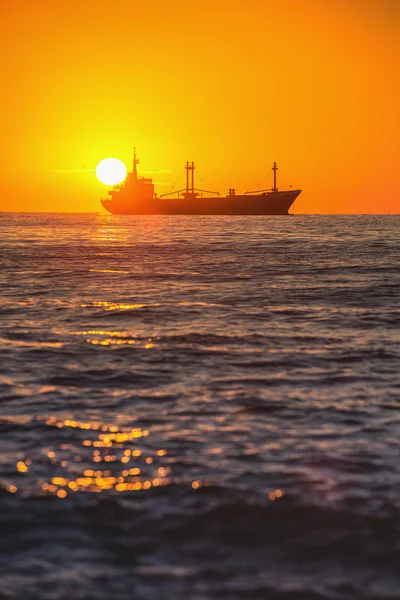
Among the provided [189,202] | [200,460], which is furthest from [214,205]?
[200,460]

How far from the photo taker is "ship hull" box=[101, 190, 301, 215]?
583ft

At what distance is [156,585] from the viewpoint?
3939 millimetres

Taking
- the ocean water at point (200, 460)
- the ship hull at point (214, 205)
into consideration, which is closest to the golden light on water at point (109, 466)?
the ocean water at point (200, 460)

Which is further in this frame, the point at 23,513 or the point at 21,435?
the point at 21,435

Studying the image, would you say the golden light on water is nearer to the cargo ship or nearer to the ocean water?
the ocean water

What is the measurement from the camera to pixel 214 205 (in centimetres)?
18312

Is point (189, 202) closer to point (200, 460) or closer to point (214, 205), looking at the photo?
point (214, 205)

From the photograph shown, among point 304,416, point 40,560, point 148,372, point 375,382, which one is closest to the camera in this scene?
point 40,560

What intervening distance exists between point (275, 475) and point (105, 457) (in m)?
1.36

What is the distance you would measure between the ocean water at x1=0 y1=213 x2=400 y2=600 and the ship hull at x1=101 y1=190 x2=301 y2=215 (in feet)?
543

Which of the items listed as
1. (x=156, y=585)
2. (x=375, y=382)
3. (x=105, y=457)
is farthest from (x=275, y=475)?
(x=375, y=382)

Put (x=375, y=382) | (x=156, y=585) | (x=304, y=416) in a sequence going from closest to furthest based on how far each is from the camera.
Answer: (x=156, y=585)
(x=304, y=416)
(x=375, y=382)

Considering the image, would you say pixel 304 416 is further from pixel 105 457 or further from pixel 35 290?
pixel 35 290

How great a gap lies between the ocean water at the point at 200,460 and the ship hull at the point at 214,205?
166 meters
